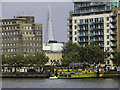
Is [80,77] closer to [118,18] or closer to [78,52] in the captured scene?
[78,52]

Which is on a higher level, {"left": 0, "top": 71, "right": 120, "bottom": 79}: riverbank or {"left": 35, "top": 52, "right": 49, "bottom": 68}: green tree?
{"left": 35, "top": 52, "right": 49, "bottom": 68}: green tree

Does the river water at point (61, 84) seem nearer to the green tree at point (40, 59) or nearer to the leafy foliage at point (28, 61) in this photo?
the leafy foliage at point (28, 61)

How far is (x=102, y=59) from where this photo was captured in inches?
7215

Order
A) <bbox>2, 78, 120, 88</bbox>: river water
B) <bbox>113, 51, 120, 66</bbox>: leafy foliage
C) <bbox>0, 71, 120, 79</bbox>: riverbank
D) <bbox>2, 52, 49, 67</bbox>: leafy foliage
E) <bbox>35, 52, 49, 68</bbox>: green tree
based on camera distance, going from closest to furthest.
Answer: <bbox>2, 78, 120, 88</bbox>: river water → <bbox>0, 71, 120, 79</bbox>: riverbank → <bbox>113, 51, 120, 66</bbox>: leafy foliage → <bbox>2, 52, 49, 67</bbox>: leafy foliage → <bbox>35, 52, 49, 68</bbox>: green tree

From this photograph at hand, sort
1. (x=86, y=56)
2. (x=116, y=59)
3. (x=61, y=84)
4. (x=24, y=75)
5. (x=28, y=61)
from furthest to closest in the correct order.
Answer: (x=28, y=61)
(x=116, y=59)
(x=86, y=56)
(x=24, y=75)
(x=61, y=84)

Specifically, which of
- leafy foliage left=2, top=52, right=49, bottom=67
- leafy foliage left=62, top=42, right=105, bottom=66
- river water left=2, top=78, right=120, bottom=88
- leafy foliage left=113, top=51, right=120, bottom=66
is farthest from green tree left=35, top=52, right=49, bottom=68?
river water left=2, top=78, right=120, bottom=88

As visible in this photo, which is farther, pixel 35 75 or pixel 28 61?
pixel 28 61

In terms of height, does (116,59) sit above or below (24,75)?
above

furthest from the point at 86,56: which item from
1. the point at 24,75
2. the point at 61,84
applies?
the point at 61,84

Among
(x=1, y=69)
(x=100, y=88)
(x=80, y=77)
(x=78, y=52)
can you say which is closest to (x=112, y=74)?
(x=80, y=77)

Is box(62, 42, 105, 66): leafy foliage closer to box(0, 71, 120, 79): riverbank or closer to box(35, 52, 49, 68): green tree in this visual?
box(35, 52, 49, 68): green tree

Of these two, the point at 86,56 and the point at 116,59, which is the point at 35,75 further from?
the point at 116,59

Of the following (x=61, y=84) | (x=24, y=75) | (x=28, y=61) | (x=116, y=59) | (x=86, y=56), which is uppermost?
(x=86, y=56)

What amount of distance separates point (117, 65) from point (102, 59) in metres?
4.91
